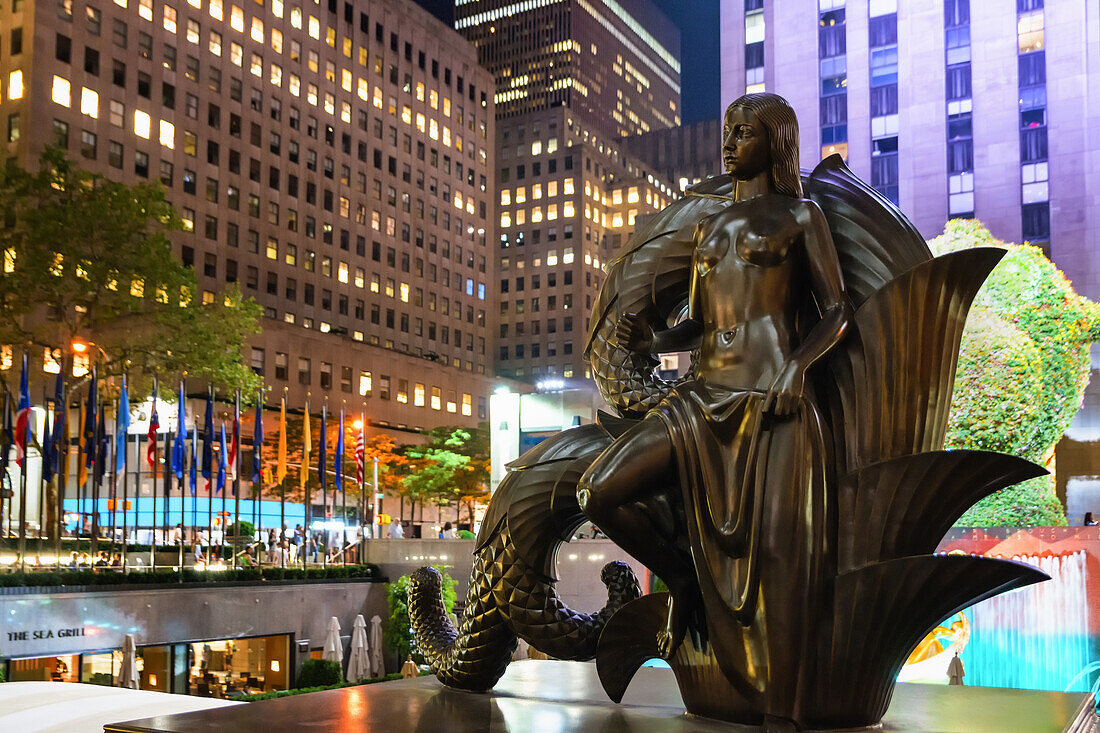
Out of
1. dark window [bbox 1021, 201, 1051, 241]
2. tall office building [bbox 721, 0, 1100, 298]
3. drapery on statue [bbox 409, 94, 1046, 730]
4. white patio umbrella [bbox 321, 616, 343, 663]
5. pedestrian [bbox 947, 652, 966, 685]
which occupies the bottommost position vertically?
white patio umbrella [bbox 321, 616, 343, 663]

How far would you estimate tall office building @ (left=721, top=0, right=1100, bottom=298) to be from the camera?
3950 cm

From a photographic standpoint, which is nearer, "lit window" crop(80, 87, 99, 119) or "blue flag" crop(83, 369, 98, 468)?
"blue flag" crop(83, 369, 98, 468)

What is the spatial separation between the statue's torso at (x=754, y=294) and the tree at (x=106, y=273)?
99.4ft

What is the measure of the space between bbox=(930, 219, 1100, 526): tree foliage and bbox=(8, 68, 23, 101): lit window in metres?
50.1

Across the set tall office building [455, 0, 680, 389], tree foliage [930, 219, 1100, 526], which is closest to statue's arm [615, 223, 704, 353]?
tree foliage [930, 219, 1100, 526]

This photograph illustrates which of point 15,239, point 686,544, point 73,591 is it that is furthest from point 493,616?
point 15,239

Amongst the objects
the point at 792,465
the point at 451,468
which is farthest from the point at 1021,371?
the point at 451,468

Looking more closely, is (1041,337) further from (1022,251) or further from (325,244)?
(325,244)

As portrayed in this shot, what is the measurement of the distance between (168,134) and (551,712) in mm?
71417

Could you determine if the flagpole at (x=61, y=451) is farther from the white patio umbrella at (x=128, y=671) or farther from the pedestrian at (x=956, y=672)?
the pedestrian at (x=956, y=672)

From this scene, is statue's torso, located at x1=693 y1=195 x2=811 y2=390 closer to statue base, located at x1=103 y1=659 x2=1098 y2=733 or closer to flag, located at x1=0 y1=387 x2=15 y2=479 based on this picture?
statue base, located at x1=103 y1=659 x2=1098 y2=733

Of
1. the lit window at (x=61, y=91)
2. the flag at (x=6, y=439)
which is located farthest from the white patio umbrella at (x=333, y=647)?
the lit window at (x=61, y=91)

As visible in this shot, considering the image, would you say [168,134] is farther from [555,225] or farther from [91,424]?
[555,225]

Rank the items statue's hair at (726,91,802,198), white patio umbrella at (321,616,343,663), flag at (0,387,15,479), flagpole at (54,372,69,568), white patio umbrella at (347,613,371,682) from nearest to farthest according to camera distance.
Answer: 1. statue's hair at (726,91,802,198)
2. flag at (0,387,15,479)
3. flagpole at (54,372,69,568)
4. white patio umbrella at (321,616,343,663)
5. white patio umbrella at (347,613,371,682)
